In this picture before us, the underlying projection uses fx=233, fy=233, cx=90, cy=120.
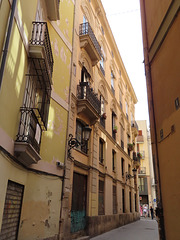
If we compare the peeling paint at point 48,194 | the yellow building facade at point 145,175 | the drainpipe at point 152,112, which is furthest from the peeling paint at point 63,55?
the yellow building facade at point 145,175

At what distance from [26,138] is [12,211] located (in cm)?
200

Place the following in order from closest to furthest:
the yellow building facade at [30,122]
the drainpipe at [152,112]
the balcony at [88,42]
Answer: the yellow building facade at [30,122] → the drainpipe at [152,112] → the balcony at [88,42]

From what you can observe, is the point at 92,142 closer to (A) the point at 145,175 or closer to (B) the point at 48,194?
(B) the point at 48,194

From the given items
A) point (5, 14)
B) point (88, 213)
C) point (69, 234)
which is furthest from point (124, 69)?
point (5, 14)

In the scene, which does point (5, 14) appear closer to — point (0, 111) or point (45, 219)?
point (0, 111)

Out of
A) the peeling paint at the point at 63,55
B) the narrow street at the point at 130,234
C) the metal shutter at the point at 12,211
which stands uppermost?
the peeling paint at the point at 63,55

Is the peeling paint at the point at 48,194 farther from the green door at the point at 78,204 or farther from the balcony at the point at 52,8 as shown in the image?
the balcony at the point at 52,8

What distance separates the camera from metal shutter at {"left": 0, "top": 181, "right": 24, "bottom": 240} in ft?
19.0

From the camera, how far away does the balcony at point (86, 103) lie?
1162 cm

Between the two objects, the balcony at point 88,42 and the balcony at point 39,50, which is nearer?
the balcony at point 39,50

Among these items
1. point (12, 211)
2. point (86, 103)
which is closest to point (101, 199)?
point (86, 103)

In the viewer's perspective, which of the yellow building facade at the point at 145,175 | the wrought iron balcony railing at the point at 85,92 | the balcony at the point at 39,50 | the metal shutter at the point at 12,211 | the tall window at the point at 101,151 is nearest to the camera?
the metal shutter at the point at 12,211

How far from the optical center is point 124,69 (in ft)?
83.0

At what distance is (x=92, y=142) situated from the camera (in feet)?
43.0
